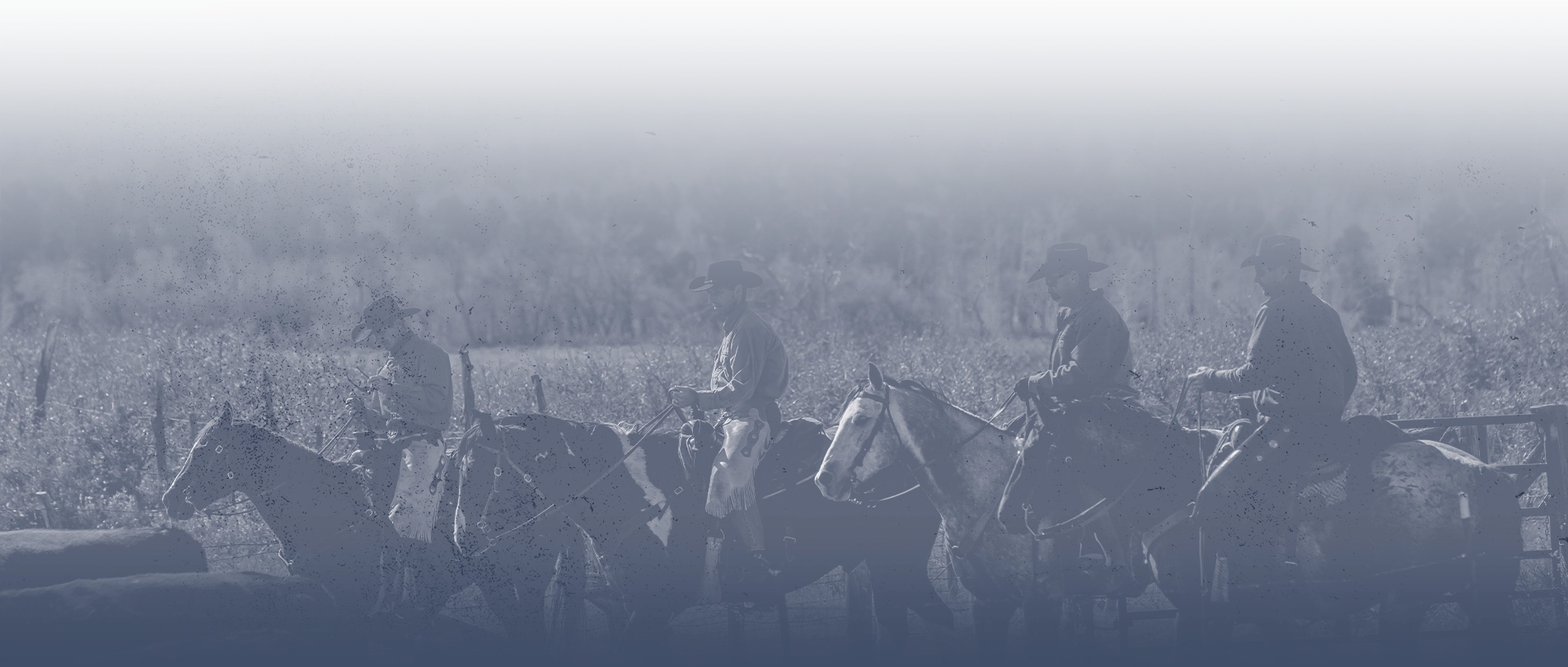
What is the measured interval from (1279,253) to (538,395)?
462 cm

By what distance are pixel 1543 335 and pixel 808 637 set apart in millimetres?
5321

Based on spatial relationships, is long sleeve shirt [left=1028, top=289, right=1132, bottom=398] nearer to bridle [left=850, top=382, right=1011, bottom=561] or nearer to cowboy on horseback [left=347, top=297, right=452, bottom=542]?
bridle [left=850, top=382, right=1011, bottom=561]

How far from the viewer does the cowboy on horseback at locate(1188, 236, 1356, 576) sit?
6.81 metres

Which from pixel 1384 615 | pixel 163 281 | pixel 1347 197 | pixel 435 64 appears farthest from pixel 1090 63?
pixel 163 281

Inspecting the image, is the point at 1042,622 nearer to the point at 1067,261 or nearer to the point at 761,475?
the point at 761,475

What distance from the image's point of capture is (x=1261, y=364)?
689cm

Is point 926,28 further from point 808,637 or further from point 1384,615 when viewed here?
point 1384,615

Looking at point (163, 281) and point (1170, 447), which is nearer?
point (1170, 447)

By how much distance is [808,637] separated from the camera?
7.14 meters

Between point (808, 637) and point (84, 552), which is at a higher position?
point (84, 552)

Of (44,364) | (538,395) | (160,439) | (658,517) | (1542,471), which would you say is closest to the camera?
(658,517)

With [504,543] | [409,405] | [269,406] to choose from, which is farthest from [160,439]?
[504,543]

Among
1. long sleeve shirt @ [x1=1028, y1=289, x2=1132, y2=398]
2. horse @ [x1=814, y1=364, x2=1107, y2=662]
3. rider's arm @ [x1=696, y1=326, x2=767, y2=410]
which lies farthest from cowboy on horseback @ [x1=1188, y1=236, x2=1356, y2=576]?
rider's arm @ [x1=696, y1=326, x2=767, y2=410]

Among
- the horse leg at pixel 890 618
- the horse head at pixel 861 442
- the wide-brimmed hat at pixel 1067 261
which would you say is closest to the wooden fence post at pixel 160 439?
the horse head at pixel 861 442
